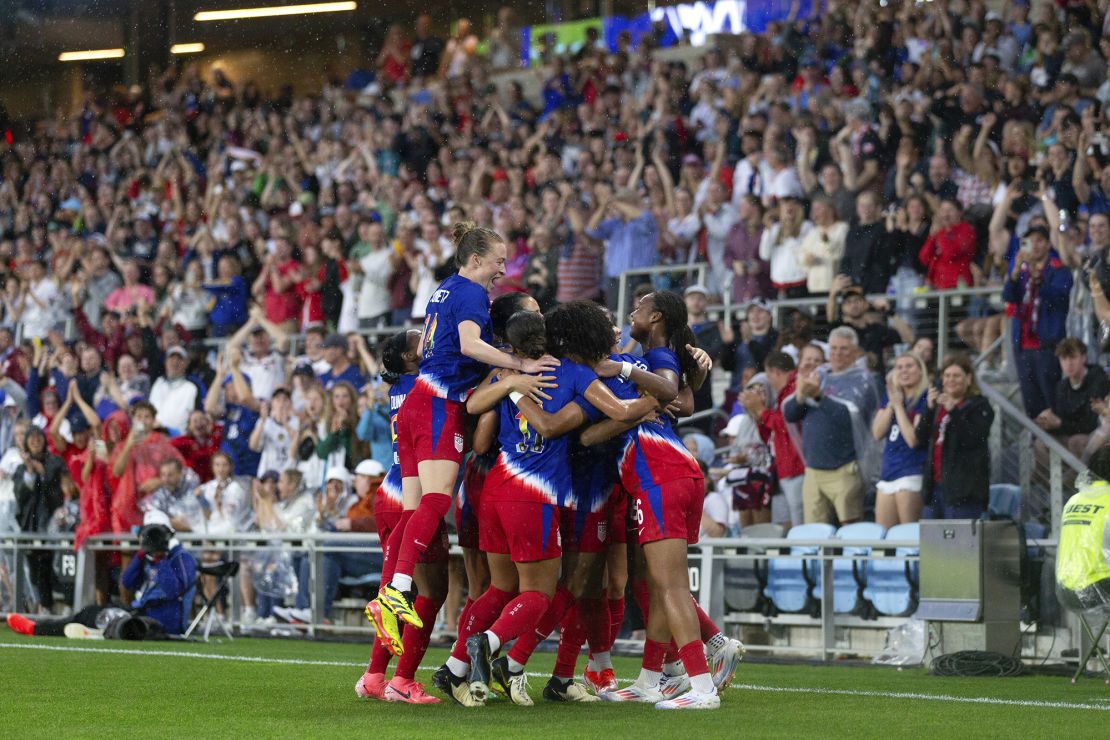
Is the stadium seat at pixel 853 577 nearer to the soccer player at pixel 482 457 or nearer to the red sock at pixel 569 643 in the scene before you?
the red sock at pixel 569 643

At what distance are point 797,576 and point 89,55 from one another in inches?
877

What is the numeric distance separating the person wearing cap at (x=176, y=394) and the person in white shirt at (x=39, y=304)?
3.99 m

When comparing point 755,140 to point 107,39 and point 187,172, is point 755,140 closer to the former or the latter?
point 187,172

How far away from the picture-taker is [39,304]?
22.2 m

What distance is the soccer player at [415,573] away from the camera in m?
7.71

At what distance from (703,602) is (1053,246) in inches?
161

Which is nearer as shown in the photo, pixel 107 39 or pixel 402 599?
pixel 402 599

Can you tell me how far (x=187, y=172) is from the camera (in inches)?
966

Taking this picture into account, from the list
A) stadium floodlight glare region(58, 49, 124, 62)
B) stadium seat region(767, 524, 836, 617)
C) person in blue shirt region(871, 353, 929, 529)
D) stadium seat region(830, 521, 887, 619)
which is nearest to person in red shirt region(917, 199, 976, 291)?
person in blue shirt region(871, 353, 929, 529)

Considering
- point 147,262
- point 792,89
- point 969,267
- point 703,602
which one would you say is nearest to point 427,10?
point 147,262

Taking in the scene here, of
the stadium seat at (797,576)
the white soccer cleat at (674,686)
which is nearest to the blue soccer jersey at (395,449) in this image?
the white soccer cleat at (674,686)

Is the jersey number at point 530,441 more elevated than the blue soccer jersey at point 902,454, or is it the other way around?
the jersey number at point 530,441

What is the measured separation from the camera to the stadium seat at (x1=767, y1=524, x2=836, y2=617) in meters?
11.8

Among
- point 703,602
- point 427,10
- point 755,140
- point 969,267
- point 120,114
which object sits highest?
point 427,10
